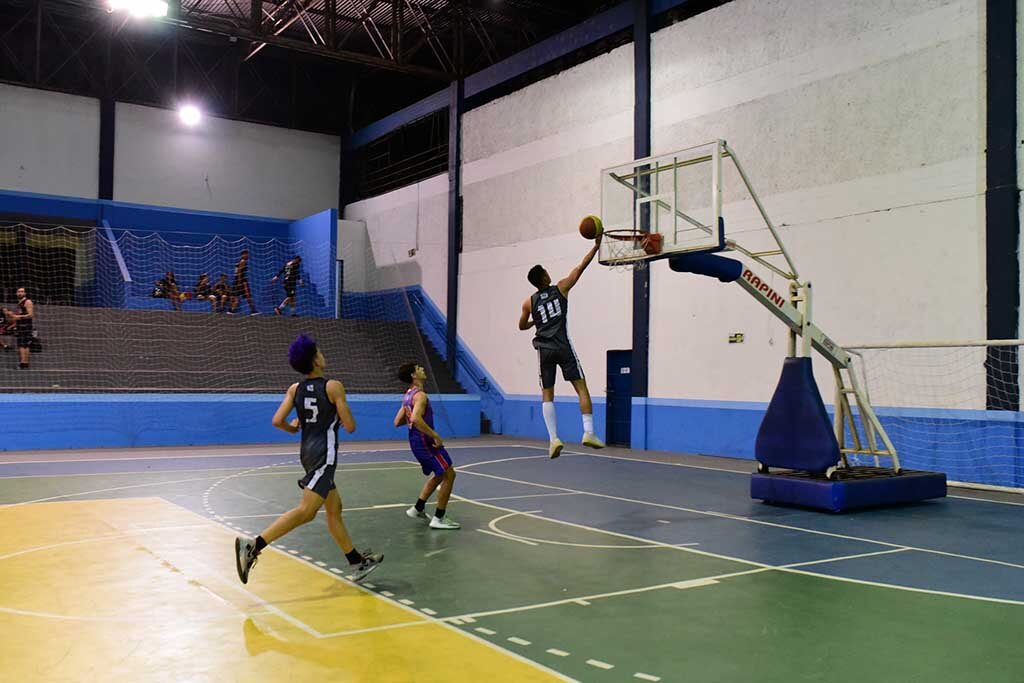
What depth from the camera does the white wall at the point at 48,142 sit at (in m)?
25.0

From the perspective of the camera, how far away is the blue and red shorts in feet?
27.9

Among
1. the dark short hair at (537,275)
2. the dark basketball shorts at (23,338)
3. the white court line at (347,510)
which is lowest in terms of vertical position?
the white court line at (347,510)

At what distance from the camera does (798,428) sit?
10.4 meters

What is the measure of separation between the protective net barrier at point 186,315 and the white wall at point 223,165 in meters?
1.56

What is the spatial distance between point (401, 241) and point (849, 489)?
19.0 metres

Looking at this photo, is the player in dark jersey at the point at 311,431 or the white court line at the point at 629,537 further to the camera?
the white court line at the point at 629,537

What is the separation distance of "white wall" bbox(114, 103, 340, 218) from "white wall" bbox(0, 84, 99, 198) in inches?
32.5

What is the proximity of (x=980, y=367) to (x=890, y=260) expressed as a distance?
2.22m

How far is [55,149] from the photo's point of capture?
84.1 feet

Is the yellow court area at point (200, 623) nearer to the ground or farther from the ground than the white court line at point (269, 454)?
farther from the ground

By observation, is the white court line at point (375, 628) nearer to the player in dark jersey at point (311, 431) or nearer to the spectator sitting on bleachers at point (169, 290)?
the player in dark jersey at point (311, 431)

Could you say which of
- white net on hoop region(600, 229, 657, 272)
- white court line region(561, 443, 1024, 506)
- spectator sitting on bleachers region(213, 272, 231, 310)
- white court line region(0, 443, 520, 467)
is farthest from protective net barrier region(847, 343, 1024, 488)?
spectator sitting on bleachers region(213, 272, 231, 310)

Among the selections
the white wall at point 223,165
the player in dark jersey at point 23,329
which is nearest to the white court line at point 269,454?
the player in dark jersey at point 23,329

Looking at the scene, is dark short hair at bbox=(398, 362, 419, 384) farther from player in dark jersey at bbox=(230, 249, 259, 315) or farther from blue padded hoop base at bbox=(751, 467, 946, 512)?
player in dark jersey at bbox=(230, 249, 259, 315)
